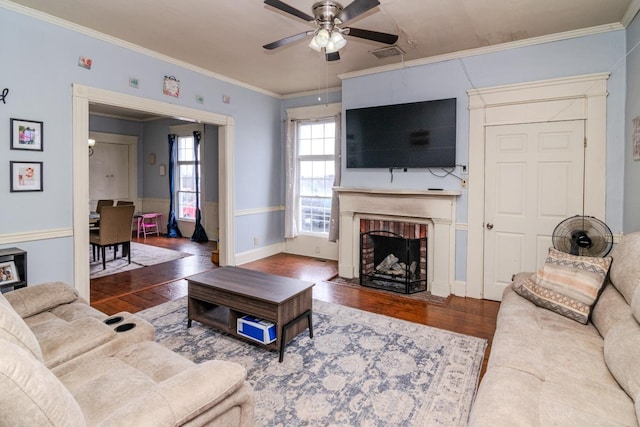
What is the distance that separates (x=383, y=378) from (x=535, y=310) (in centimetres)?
112

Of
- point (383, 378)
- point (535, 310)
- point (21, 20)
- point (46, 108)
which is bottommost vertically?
point (383, 378)

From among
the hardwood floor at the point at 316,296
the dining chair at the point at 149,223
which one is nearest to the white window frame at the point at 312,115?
the hardwood floor at the point at 316,296

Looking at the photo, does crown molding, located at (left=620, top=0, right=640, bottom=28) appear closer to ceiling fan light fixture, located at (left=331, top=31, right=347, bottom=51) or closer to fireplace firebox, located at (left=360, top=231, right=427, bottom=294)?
ceiling fan light fixture, located at (left=331, top=31, right=347, bottom=51)

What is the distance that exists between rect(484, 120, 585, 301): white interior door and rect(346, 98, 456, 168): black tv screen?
0.46 meters

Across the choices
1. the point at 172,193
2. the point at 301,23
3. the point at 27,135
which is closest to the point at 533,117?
the point at 301,23

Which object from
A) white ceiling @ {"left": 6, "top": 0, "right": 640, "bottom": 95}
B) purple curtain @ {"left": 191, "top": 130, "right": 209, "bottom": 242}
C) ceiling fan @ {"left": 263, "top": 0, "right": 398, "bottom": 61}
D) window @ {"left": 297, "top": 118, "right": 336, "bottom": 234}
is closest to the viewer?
ceiling fan @ {"left": 263, "top": 0, "right": 398, "bottom": 61}

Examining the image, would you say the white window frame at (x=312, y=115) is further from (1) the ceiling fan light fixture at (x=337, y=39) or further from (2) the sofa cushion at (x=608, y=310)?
(2) the sofa cushion at (x=608, y=310)

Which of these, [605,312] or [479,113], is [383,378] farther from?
[479,113]

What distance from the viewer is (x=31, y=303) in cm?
209

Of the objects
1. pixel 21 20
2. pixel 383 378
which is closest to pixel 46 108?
pixel 21 20

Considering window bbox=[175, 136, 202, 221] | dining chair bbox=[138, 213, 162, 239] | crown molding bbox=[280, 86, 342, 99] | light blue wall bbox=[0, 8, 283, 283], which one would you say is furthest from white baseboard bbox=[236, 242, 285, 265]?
dining chair bbox=[138, 213, 162, 239]

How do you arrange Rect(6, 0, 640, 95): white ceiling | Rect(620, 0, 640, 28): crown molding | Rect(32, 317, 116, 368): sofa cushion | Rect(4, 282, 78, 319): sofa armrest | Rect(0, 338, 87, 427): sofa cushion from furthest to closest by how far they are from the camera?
1. Rect(6, 0, 640, 95): white ceiling
2. Rect(620, 0, 640, 28): crown molding
3. Rect(4, 282, 78, 319): sofa armrest
4. Rect(32, 317, 116, 368): sofa cushion
5. Rect(0, 338, 87, 427): sofa cushion

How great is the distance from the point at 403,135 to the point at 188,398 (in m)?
3.61

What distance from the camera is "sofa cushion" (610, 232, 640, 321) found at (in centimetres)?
179
